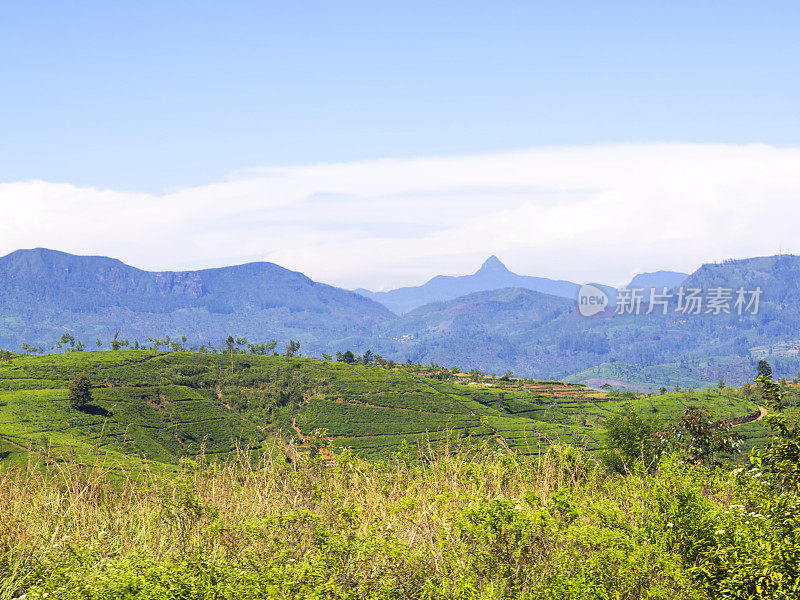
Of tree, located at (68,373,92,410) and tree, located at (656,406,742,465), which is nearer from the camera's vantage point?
tree, located at (656,406,742,465)

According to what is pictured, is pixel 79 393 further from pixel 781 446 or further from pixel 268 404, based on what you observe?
pixel 781 446

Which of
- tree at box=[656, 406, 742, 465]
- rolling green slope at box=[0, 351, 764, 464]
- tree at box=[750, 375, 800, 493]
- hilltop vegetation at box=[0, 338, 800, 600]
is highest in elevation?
tree at box=[750, 375, 800, 493]

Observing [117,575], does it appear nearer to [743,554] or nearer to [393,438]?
[743,554]

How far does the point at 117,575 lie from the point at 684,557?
17.2 feet

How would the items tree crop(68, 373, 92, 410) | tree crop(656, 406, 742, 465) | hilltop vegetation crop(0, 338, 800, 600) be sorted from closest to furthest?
hilltop vegetation crop(0, 338, 800, 600)
tree crop(656, 406, 742, 465)
tree crop(68, 373, 92, 410)

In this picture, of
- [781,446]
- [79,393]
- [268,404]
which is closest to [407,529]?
[781,446]

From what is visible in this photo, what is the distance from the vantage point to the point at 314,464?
8.01m

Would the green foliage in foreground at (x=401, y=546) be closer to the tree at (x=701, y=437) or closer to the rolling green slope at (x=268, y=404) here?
the tree at (x=701, y=437)

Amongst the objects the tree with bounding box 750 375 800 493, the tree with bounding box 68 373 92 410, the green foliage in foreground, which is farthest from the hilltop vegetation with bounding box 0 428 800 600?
the tree with bounding box 68 373 92 410

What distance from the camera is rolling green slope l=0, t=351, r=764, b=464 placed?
68.1 m

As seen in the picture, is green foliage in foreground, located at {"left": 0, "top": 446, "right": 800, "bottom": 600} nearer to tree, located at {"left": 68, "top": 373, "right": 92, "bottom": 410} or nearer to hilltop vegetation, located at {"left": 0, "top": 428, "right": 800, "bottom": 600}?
hilltop vegetation, located at {"left": 0, "top": 428, "right": 800, "bottom": 600}

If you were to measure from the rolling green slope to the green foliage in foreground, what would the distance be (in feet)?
182

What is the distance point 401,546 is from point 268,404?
87.9 meters

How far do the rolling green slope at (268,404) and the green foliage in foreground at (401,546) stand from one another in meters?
55.6
